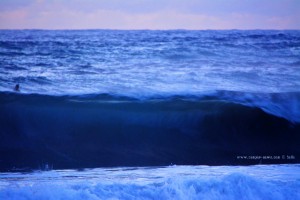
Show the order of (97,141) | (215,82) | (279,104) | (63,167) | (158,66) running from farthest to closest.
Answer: (158,66)
(215,82)
(279,104)
(97,141)
(63,167)

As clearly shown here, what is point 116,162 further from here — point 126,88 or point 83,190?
point 126,88

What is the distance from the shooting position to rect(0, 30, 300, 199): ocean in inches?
105

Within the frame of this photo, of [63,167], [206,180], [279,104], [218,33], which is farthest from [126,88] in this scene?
[218,33]

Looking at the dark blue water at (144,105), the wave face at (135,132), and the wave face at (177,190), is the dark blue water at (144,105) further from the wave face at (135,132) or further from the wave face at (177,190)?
the wave face at (177,190)

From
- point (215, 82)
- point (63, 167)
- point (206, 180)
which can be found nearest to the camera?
point (206, 180)

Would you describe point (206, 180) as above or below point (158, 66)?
below

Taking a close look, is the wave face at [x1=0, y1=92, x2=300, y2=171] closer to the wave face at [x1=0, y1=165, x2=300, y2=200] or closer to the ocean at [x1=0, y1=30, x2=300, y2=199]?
the ocean at [x1=0, y1=30, x2=300, y2=199]

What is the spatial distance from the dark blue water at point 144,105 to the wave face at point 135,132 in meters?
0.01

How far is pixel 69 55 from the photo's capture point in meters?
8.77

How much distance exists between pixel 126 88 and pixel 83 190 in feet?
13.9

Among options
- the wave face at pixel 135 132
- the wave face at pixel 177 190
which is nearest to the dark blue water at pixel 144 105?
the wave face at pixel 135 132

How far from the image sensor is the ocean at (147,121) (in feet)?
8.73

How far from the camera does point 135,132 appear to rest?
5219 millimetres

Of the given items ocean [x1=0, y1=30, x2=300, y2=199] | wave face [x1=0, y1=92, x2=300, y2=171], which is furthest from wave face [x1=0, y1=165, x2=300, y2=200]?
wave face [x1=0, y1=92, x2=300, y2=171]
